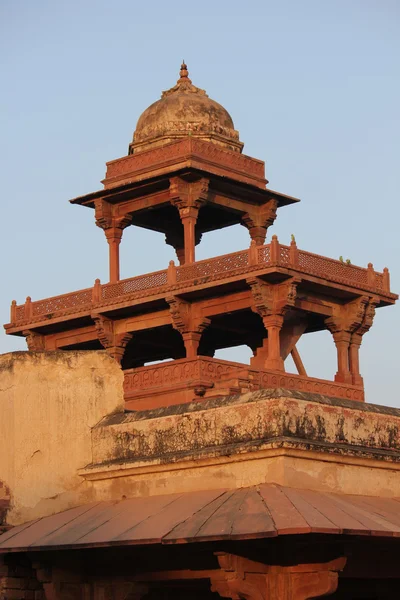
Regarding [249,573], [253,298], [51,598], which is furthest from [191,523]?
[253,298]

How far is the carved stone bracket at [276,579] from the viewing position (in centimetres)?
1291

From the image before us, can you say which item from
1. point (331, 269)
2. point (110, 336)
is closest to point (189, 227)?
point (110, 336)

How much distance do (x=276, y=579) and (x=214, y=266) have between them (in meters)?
17.1

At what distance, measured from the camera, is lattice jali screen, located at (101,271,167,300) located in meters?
31.0

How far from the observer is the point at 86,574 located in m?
15.2

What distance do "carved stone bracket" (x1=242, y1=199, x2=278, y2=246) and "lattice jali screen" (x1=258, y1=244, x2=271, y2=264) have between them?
3.96 meters

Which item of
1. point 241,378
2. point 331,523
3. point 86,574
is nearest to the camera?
point 331,523

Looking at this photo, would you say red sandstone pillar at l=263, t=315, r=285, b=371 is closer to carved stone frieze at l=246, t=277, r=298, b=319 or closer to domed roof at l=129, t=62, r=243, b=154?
carved stone frieze at l=246, t=277, r=298, b=319

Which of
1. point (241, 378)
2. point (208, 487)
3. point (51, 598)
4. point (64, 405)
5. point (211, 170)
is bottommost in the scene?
point (51, 598)

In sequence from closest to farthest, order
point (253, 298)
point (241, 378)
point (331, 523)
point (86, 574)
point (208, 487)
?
point (331, 523) → point (208, 487) → point (86, 574) → point (241, 378) → point (253, 298)

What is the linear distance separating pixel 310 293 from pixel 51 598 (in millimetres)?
16475

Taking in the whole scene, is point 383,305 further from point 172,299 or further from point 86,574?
point 86,574

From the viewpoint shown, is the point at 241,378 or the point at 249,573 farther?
the point at 241,378

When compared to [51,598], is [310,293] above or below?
above
